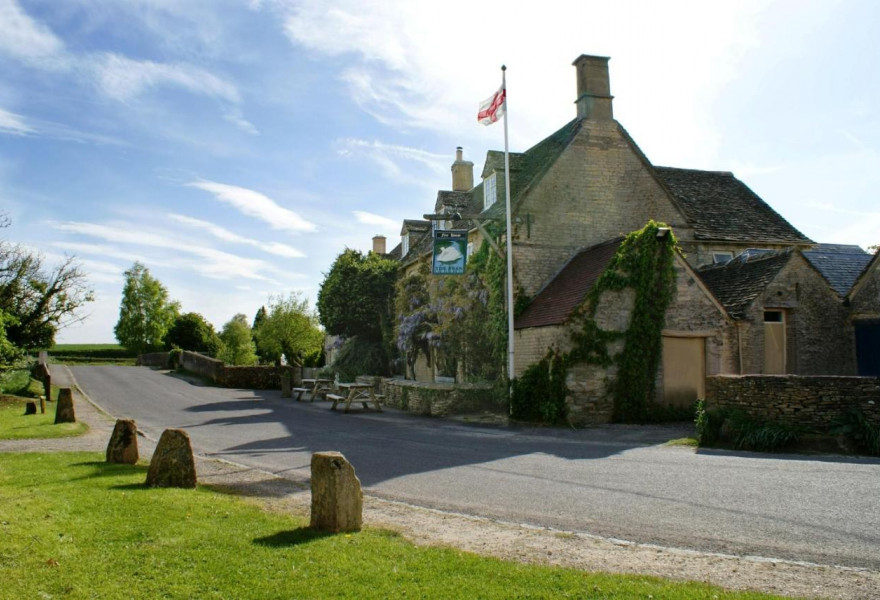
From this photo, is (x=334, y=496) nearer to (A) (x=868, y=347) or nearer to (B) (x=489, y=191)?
(B) (x=489, y=191)

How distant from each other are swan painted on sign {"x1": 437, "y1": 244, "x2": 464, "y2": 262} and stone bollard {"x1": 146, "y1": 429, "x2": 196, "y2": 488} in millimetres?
10916

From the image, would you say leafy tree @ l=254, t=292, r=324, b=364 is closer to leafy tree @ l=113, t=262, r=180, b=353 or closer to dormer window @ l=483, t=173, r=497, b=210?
dormer window @ l=483, t=173, r=497, b=210

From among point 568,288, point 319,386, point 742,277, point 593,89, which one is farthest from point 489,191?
point 319,386

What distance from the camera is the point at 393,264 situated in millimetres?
33812

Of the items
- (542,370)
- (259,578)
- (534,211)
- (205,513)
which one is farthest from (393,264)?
(259,578)

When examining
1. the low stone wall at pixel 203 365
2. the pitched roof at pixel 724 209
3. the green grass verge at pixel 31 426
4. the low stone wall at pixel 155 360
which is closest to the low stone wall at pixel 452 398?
the green grass verge at pixel 31 426

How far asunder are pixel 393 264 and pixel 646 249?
56.3 ft

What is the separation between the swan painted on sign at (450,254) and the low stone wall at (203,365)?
72.9ft

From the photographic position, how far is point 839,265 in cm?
2531

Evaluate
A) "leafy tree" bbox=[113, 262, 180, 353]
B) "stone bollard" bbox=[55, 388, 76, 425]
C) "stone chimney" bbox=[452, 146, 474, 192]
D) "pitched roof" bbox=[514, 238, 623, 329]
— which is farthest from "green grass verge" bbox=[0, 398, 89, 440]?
"leafy tree" bbox=[113, 262, 180, 353]

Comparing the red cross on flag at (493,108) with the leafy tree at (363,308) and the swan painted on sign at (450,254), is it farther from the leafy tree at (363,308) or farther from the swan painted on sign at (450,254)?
the leafy tree at (363,308)

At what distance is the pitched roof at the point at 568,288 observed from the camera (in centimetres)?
1911

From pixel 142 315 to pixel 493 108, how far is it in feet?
212

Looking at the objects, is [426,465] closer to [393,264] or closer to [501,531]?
[501,531]
